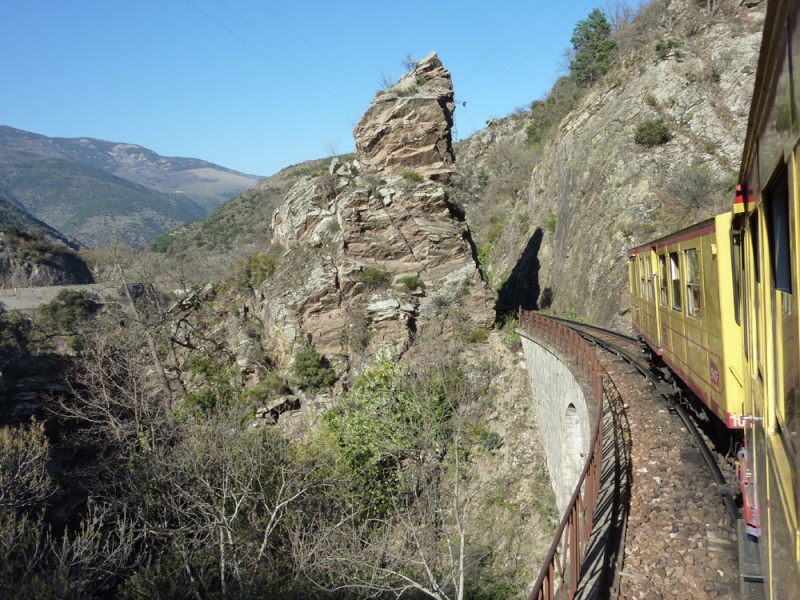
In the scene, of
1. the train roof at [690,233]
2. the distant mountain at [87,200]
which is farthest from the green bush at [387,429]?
the distant mountain at [87,200]

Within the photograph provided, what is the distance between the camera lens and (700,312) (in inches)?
307

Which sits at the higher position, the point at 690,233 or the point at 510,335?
the point at 690,233

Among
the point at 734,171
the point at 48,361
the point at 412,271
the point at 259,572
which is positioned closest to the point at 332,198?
the point at 412,271

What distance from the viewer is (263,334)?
29969 millimetres

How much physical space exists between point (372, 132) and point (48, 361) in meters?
20.3

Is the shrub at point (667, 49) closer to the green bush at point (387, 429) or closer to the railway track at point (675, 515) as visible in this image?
the green bush at point (387, 429)

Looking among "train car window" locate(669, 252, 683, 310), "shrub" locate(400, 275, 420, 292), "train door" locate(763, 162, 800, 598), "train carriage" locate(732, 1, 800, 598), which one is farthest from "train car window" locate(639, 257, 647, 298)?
"shrub" locate(400, 275, 420, 292)

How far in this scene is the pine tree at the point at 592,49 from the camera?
1777 inches

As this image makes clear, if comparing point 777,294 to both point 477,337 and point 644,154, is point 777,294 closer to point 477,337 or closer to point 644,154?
point 477,337

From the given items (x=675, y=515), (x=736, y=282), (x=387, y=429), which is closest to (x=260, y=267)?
(x=387, y=429)

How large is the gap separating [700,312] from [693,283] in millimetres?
575

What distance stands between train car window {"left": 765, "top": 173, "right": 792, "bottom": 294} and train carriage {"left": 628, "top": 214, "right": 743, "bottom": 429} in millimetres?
4002

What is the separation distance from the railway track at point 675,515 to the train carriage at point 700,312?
0.87m

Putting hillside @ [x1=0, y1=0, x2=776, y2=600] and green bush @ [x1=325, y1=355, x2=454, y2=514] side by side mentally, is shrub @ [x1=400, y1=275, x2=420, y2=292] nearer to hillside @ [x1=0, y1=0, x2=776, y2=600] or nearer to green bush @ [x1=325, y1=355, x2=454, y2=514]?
hillside @ [x1=0, y1=0, x2=776, y2=600]
